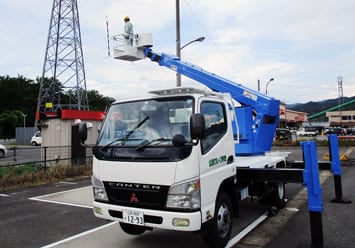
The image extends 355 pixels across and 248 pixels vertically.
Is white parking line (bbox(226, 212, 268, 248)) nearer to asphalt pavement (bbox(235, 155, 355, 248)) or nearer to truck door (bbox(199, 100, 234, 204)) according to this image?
asphalt pavement (bbox(235, 155, 355, 248))

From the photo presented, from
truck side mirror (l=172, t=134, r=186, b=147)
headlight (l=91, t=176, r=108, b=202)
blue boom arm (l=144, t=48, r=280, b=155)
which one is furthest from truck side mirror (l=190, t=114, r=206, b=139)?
blue boom arm (l=144, t=48, r=280, b=155)

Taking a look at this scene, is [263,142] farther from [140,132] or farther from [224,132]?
[140,132]

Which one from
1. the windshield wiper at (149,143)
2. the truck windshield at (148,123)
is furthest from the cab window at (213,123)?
the windshield wiper at (149,143)

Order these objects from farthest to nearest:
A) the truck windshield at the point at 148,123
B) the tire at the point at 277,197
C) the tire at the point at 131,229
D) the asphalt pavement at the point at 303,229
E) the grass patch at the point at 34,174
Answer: the grass patch at the point at 34,174
the tire at the point at 277,197
the tire at the point at 131,229
the asphalt pavement at the point at 303,229
the truck windshield at the point at 148,123

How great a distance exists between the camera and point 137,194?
3.98 meters

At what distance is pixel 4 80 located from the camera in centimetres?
7050

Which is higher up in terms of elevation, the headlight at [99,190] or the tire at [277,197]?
the headlight at [99,190]

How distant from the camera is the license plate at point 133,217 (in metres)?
3.93

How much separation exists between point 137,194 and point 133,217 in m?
0.31

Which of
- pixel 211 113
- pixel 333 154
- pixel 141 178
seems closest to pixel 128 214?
pixel 141 178

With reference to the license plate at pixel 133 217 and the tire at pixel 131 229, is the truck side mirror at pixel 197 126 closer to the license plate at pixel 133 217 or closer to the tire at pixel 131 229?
the license plate at pixel 133 217

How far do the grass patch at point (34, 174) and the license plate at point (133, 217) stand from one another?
7274 millimetres

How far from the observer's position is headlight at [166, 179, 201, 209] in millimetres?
3729

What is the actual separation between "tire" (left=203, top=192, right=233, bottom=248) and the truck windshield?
46.7 inches
